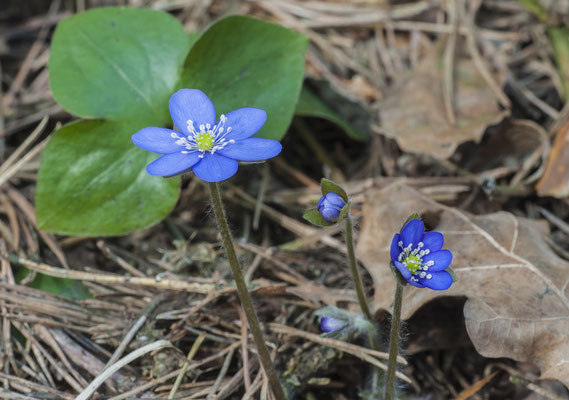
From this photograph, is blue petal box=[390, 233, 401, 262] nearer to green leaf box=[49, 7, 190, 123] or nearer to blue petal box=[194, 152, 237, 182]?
blue petal box=[194, 152, 237, 182]

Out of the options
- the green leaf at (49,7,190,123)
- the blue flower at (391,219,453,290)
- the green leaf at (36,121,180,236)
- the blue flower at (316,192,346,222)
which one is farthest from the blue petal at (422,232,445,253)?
the green leaf at (49,7,190,123)

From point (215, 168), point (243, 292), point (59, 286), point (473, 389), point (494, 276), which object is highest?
point (215, 168)

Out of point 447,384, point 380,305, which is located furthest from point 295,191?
point 447,384

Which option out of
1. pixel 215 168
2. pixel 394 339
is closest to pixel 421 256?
pixel 394 339

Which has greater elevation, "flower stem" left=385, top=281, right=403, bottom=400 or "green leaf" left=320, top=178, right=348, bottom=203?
"green leaf" left=320, top=178, right=348, bottom=203

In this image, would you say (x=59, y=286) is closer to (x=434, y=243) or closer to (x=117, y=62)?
(x=117, y=62)

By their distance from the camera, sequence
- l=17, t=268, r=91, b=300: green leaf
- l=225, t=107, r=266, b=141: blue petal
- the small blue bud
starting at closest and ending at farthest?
l=225, t=107, r=266, b=141: blue petal, the small blue bud, l=17, t=268, r=91, b=300: green leaf
